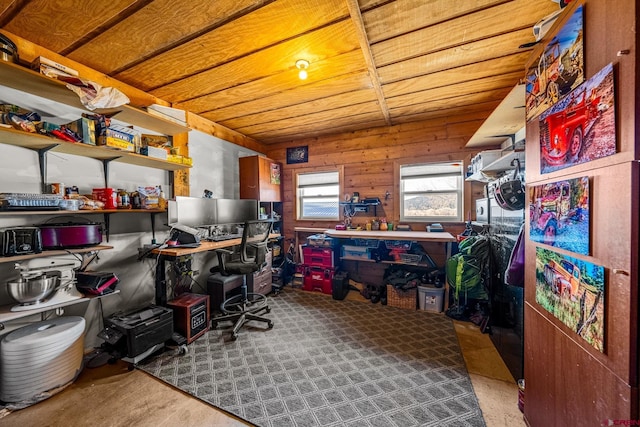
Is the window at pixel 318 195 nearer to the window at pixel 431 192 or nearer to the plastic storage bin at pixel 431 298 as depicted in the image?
the window at pixel 431 192

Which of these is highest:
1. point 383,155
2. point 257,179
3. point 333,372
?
point 383,155

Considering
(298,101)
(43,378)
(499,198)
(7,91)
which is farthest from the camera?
(298,101)

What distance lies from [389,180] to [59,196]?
3429 millimetres

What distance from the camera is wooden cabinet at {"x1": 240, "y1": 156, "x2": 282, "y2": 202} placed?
11.7 feet

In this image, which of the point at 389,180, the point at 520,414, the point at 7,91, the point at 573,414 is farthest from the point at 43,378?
the point at 389,180

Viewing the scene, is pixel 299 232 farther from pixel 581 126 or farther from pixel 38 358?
pixel 581 126

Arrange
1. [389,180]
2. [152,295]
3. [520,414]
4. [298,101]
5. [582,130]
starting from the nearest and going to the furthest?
[582,130] → [520,414] → [152,295] → [298,101] → [389,180]

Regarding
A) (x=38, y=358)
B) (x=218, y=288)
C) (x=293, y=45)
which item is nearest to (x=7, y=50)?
(x=293, y=45)

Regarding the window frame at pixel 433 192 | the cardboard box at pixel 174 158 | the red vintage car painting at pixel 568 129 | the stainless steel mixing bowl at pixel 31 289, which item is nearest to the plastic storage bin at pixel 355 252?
the window frame at pixel 433 192

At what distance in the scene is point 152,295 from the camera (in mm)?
2457

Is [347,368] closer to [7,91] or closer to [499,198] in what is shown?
[499,198]

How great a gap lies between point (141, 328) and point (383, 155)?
3377 mm

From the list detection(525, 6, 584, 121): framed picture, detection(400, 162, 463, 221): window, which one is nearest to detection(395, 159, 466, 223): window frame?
detection(400, 162, 463, 221): window

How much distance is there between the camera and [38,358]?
146 cm
